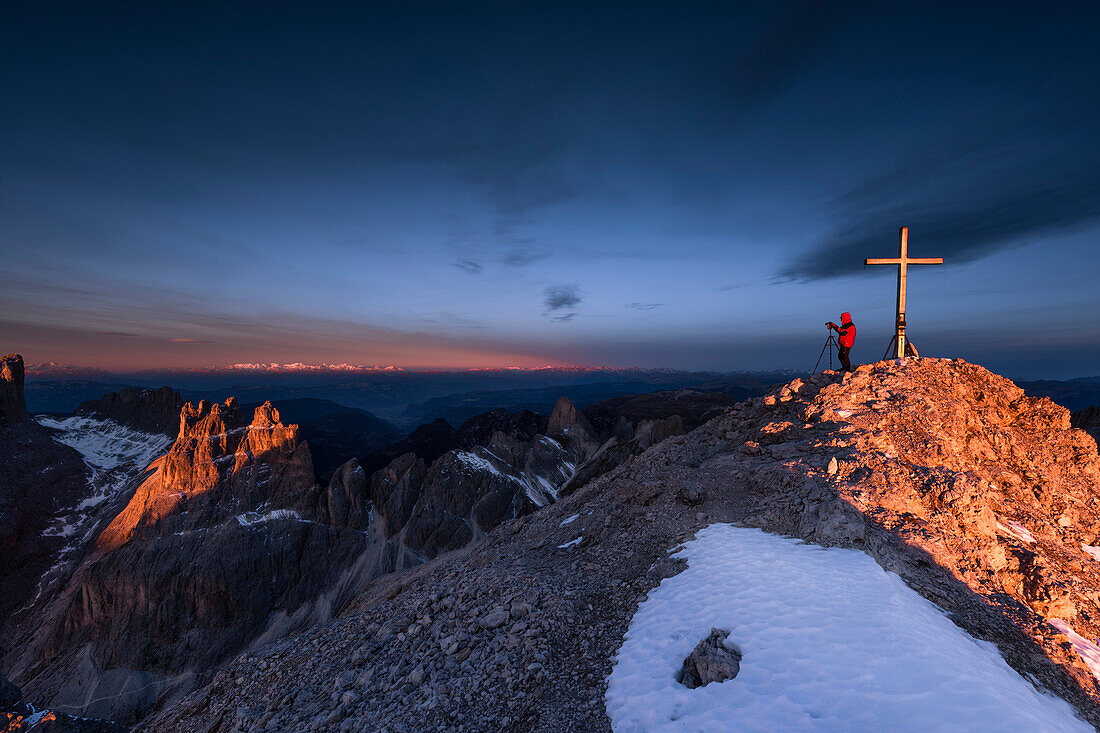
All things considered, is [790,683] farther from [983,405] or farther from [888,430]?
[983,405]

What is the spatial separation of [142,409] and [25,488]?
164 ft

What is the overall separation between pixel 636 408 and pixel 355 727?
19648cm

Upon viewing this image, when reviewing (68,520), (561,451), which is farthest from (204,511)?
(561,451)

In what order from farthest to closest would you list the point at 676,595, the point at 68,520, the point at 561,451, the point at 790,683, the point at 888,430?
the point at 561,451, the point at 68,520, the point at 888,430, the point at 676,595, the point at 790,683

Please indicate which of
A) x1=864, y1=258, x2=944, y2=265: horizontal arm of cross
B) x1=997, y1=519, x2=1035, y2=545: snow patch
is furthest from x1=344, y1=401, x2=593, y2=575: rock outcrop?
x1=997, y1=519, x2=1035, y2=545: snow patch

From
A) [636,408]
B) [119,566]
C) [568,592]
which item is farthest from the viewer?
[636,408]

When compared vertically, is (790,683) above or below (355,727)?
above

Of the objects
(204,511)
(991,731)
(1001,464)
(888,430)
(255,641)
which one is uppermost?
(888,430)

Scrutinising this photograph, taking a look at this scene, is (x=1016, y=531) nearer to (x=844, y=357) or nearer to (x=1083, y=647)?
(x=1083, y=647)

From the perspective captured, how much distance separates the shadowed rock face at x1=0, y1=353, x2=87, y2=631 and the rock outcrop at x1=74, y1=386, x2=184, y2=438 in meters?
21.5

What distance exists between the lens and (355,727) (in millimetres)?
7465

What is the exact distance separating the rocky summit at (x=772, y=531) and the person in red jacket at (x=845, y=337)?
758mm

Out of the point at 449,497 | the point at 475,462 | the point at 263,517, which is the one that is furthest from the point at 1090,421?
the point at 263,517

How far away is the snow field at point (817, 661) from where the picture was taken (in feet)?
16.4
